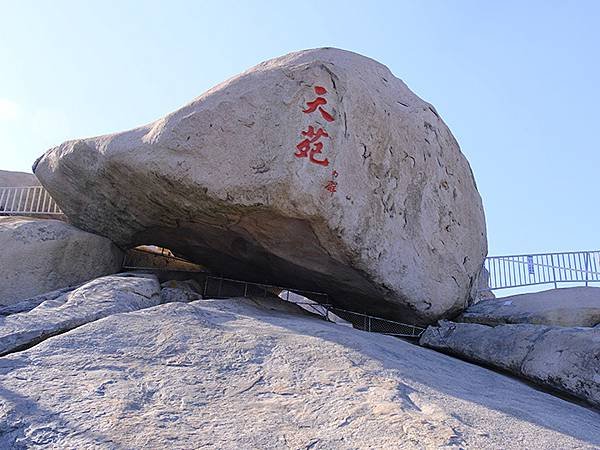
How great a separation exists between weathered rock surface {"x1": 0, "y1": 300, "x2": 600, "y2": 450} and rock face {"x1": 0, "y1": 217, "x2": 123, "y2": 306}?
268cm

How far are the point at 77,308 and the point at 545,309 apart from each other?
505cm

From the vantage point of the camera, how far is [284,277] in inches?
261

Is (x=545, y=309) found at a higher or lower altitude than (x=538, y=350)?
higher

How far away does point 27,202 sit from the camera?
8.38 meters

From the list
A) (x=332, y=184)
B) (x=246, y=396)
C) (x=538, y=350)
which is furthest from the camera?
(x=332, y=184)

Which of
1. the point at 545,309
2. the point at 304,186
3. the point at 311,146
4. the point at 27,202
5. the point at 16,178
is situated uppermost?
the point at 311,146

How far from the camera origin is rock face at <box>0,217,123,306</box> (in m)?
6.27

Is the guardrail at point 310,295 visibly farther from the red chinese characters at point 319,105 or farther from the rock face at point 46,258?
the red chinese characters at point 319,105

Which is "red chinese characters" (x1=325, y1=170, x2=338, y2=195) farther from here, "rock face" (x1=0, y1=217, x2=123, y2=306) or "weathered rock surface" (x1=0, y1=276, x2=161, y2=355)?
"rock face" (x1=0, y1=217, x2=123, y2=306)

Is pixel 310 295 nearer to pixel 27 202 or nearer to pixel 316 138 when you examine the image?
pixel 316 138

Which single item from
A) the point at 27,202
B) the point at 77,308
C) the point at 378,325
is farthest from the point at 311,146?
the point at 27,202

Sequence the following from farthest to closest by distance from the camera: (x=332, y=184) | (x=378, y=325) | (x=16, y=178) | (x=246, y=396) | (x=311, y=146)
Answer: (x=16, y=178), (x=378, y=325), (x=332, y=184), (x=311, y=146), (x=246, y=396)

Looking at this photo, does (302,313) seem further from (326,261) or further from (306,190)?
(306,190)

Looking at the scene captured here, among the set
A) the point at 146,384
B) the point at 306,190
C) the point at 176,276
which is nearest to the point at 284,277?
the point at 176,276
